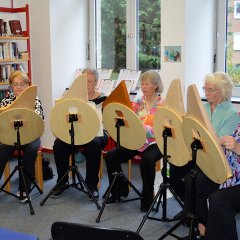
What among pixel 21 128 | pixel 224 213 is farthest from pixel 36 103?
pixel 224 213

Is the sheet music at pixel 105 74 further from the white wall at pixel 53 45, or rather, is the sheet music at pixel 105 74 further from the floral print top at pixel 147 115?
the floral print top at pixel 147 115

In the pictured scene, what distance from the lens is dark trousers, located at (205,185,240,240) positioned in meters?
2.47

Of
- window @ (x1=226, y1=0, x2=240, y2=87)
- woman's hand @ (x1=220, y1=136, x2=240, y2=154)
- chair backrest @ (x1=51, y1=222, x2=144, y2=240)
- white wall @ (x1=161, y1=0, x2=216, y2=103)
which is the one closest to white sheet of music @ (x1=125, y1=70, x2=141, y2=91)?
white wall @ (x1=161, y1=0, x2=216, y2=103)

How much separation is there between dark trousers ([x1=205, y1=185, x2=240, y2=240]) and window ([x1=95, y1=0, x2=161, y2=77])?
277 centimetres

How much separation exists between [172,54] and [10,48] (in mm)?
1896

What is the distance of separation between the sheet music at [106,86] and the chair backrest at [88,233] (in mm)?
3443

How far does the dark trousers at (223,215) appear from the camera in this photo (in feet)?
8.10

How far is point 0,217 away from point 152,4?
2.99 meters

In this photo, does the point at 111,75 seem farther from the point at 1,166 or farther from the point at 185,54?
the point at 1,166

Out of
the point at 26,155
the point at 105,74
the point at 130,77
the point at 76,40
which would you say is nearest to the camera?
the point at 26,155

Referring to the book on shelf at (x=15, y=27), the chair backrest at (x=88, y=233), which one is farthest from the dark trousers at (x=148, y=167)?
the book on shelf at (x=15, y=27)

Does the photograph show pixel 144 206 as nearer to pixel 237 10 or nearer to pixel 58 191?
pixel 58 191

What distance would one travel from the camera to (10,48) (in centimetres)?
491

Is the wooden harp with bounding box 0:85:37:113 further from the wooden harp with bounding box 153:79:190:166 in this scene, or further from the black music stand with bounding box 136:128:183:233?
the black music stand with bounding box 136:128:183:233
